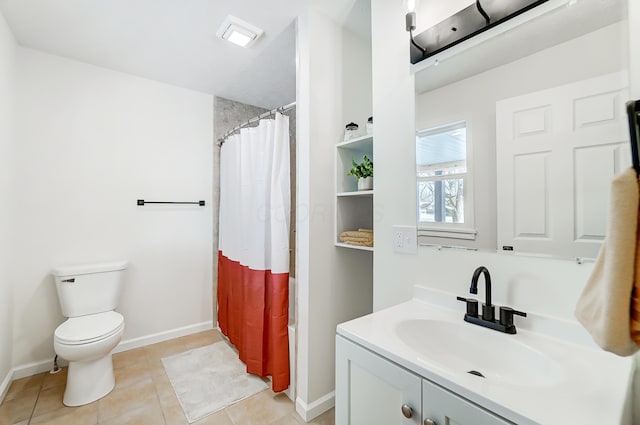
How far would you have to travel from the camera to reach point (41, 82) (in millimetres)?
2109

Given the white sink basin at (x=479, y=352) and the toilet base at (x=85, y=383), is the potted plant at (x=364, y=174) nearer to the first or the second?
the white sink basin at (x=479, y=352)

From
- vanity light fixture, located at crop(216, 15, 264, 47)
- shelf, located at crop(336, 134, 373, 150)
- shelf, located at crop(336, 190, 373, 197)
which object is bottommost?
shelf, located at crop(336, 190, 373, 197)

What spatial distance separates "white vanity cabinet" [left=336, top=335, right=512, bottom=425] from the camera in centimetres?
67

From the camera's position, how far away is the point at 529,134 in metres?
0.98

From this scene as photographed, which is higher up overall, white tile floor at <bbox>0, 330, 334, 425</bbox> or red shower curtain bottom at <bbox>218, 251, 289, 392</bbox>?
red shower curtain bottom at <bbox>218, 251, 289, 392</bbox>

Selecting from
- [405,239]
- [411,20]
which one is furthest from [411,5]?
[405,239]

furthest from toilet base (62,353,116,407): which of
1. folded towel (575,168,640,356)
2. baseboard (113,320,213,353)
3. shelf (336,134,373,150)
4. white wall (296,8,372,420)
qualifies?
folded towel (575,168,640,356)

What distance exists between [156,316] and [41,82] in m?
2.15

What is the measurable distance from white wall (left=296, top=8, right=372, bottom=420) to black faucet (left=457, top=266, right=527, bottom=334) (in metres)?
0.87

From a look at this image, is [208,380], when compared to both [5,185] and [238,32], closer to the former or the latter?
[5,185]

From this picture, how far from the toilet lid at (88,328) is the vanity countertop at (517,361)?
68.1 inches

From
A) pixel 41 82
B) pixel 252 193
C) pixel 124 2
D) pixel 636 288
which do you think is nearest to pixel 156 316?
pixel 252 193

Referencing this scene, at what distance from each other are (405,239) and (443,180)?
12.9 inches

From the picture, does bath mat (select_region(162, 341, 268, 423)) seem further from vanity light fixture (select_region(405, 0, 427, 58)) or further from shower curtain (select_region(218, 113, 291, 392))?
vanity light fixture (select_region(405, 0, 427, 58))
